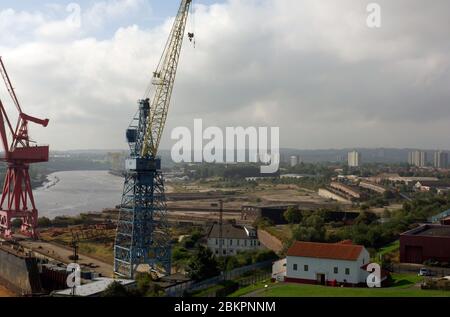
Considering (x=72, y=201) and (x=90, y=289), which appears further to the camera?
(x=72, y=201)

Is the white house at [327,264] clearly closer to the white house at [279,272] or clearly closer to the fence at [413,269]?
the white house at [279,272]

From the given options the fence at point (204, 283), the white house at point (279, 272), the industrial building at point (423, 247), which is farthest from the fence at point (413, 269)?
the fence at point (204, 283)

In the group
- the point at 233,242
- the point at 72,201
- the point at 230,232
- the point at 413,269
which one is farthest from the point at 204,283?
the point at 72,201

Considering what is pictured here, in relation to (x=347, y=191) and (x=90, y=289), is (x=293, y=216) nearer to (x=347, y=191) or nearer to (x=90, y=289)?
(x=90, y=289)

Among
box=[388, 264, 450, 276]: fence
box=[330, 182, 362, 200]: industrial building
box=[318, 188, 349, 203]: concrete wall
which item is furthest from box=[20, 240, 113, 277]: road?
box=[330, 182, 362, 200]: industrial building

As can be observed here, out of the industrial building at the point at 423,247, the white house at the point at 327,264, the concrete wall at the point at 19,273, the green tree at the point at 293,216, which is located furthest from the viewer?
the green tree at the point at 293,216

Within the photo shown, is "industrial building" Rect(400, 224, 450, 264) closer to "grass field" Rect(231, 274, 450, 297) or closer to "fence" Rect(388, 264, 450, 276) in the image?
"fence" Rect(388, 264, 450, 276)
